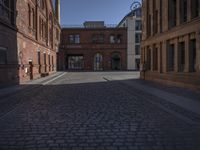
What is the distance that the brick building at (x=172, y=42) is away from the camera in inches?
719

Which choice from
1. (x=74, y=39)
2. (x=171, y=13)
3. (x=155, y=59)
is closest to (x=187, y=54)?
(x=171, y=13)

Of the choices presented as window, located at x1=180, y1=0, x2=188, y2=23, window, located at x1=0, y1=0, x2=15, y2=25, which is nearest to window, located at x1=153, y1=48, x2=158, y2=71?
window, located at x1=180, y1=0, x2=188, y2=23

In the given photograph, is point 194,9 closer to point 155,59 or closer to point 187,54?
point 187,54

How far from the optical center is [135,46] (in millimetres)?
66875

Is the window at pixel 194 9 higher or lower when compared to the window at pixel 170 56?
higher

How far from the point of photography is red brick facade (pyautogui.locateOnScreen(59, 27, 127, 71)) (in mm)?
66688

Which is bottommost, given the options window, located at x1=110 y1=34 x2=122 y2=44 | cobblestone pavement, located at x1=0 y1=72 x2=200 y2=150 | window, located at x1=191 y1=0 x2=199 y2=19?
cobblestone pavement, located at x1=0 y1=72 x2=200 y2=150

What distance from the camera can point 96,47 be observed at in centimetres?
6662

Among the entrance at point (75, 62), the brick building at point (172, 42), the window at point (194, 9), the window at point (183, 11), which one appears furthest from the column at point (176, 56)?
the entrance at point (75, 62)

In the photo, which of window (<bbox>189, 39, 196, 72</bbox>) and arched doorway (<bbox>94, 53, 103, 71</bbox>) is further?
arched doorway (<bbox>94, 53, 103, 71</bbox>)

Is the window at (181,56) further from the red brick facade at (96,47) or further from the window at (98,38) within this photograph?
the window at (98,38)

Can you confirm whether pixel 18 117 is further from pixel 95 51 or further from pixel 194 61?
pixel 95 51

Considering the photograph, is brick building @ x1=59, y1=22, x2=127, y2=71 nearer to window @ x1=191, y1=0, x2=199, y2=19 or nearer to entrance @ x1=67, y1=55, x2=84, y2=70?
entrance @ x1=67, y1=55, x2=84, y2=70

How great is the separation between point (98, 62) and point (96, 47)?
329cm
